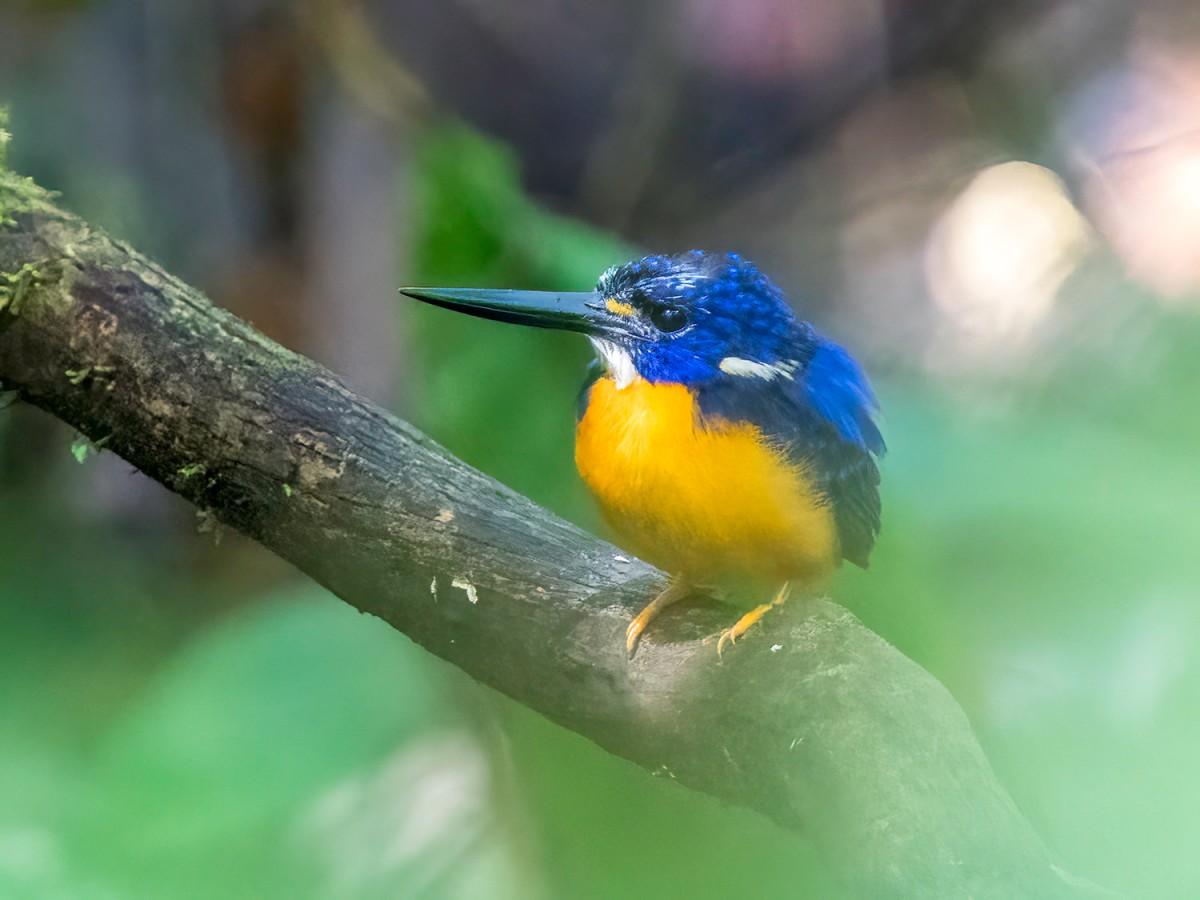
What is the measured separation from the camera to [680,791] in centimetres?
122

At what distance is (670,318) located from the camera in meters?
1.34

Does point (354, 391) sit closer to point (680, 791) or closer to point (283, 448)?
point (283, 448)

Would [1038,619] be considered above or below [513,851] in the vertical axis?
above

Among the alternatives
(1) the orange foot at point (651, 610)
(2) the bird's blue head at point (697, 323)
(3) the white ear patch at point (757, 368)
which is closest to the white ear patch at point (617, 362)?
(2) the bird's blue head at point (697, 323)

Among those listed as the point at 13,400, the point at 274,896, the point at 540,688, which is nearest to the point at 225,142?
the point at 13,400

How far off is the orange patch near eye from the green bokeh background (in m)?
0.41

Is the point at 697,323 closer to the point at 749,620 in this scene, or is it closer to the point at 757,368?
the point at 757,368

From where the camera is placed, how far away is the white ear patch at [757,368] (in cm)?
127

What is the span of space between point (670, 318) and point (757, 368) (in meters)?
0.13

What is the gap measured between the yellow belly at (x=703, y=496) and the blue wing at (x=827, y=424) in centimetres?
2

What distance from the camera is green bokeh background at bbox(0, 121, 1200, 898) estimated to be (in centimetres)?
45

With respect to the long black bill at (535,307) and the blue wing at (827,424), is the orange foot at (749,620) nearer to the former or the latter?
the blue wing at (827,424)

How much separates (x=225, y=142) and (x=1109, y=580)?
3.53 m

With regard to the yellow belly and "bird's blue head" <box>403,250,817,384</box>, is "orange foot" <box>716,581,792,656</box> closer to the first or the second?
the yellow belly
